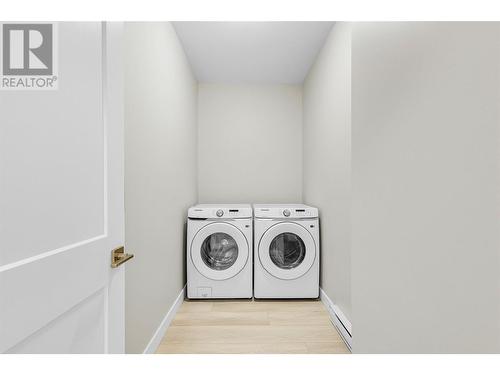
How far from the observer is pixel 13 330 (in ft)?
1.89

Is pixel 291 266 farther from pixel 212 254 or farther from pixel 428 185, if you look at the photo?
pixel 428 185

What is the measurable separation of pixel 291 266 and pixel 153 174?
5.15 ft

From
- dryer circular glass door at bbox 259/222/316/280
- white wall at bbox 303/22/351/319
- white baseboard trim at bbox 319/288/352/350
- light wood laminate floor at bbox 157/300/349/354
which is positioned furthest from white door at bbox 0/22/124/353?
dryer circular glass door at bbox 259/222/316/280

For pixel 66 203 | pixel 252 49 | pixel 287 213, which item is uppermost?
pixel 252 49

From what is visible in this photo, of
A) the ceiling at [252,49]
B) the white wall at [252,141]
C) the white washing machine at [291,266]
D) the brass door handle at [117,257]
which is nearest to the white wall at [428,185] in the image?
the brass door handle at [117,257]

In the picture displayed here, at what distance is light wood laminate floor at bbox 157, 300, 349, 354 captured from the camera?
1.91m

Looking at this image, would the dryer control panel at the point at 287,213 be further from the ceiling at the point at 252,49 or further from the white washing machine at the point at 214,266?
the ceiling at the point at 252,49

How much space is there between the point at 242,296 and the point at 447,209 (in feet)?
7.76

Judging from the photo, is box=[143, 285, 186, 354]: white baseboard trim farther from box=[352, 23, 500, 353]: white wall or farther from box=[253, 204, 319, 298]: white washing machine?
box=[352, 23, 500, 353]: white wall

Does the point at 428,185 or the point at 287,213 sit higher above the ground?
the point at 428,185

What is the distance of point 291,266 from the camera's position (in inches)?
110

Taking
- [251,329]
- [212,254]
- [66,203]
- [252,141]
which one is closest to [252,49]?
[252,141]

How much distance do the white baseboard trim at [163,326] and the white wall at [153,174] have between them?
0.05m

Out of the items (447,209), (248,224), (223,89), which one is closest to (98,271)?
(447,209)
